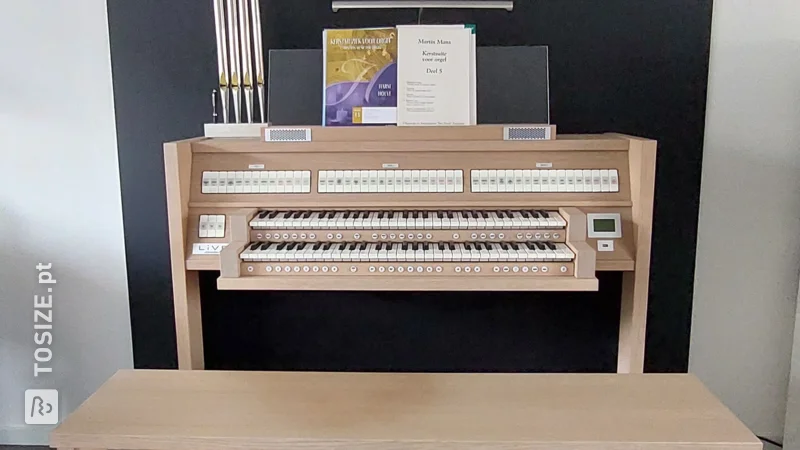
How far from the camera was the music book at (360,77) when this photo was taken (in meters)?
1.89

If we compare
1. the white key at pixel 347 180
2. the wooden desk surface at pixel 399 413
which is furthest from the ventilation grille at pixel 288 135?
the wooden desk surface at pixel 399 413

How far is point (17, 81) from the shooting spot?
225 centimetres

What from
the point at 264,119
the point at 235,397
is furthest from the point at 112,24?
the point at 235,397

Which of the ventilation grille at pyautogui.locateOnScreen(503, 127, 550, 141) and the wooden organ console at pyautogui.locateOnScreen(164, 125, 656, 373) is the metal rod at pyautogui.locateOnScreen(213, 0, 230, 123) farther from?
the ventilation grille at pyautogui.locateOnScreen(503, 127, 550, 141)

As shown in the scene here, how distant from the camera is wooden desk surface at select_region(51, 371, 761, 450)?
133 centimetres

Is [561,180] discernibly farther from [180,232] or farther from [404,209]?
[180,232]

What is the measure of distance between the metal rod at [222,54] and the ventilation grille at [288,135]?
0.33m

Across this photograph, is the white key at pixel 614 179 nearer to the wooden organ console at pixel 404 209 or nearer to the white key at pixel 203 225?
the wooden organ console at pixel 404 209

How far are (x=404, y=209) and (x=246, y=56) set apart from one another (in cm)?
74

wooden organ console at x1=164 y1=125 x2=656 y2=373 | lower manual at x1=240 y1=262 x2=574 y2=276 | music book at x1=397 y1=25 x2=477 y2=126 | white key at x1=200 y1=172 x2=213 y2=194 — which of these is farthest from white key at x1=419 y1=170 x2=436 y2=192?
white key at x1=200 y1=172 x2=213 y2=194

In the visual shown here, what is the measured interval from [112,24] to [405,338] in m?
1.48

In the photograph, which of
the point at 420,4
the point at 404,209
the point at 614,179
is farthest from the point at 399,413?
the point at 420,4

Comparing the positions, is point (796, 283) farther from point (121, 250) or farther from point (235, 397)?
point (121, 250)

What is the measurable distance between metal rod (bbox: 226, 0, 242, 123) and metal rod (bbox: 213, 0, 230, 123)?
0.06 feet
